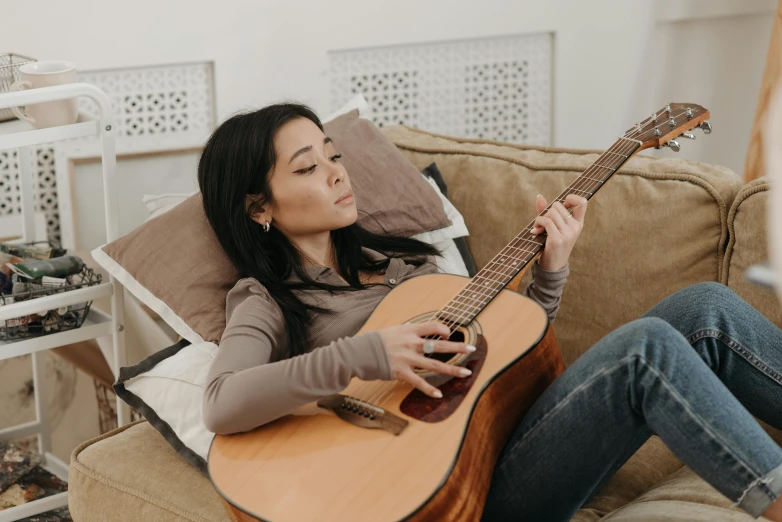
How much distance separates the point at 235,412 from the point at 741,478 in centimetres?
63

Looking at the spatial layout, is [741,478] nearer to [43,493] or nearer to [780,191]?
[780,191]

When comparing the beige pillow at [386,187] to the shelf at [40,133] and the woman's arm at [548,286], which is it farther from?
the shelf at [40,133]

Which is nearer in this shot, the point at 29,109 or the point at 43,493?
the point at 29,109

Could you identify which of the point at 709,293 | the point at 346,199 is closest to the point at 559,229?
the point at 709,293

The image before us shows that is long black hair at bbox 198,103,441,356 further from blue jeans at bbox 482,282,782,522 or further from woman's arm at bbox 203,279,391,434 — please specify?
blue jeans at bbox 482,282,782,522

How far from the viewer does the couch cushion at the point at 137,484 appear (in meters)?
1.32

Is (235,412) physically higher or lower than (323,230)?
lower

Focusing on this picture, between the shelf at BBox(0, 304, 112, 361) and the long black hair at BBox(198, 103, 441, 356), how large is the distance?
14.7 inches

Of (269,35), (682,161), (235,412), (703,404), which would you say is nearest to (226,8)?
(269,35)

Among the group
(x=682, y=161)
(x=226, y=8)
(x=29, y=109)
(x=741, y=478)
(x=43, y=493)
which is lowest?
(x=43, y=493)

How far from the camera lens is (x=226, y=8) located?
220cm

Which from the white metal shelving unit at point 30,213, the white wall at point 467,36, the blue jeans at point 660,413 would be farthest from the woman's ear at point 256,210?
the white wall at point 467,36

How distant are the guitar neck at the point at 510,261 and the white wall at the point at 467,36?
102 centimetres

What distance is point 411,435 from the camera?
113 cm
